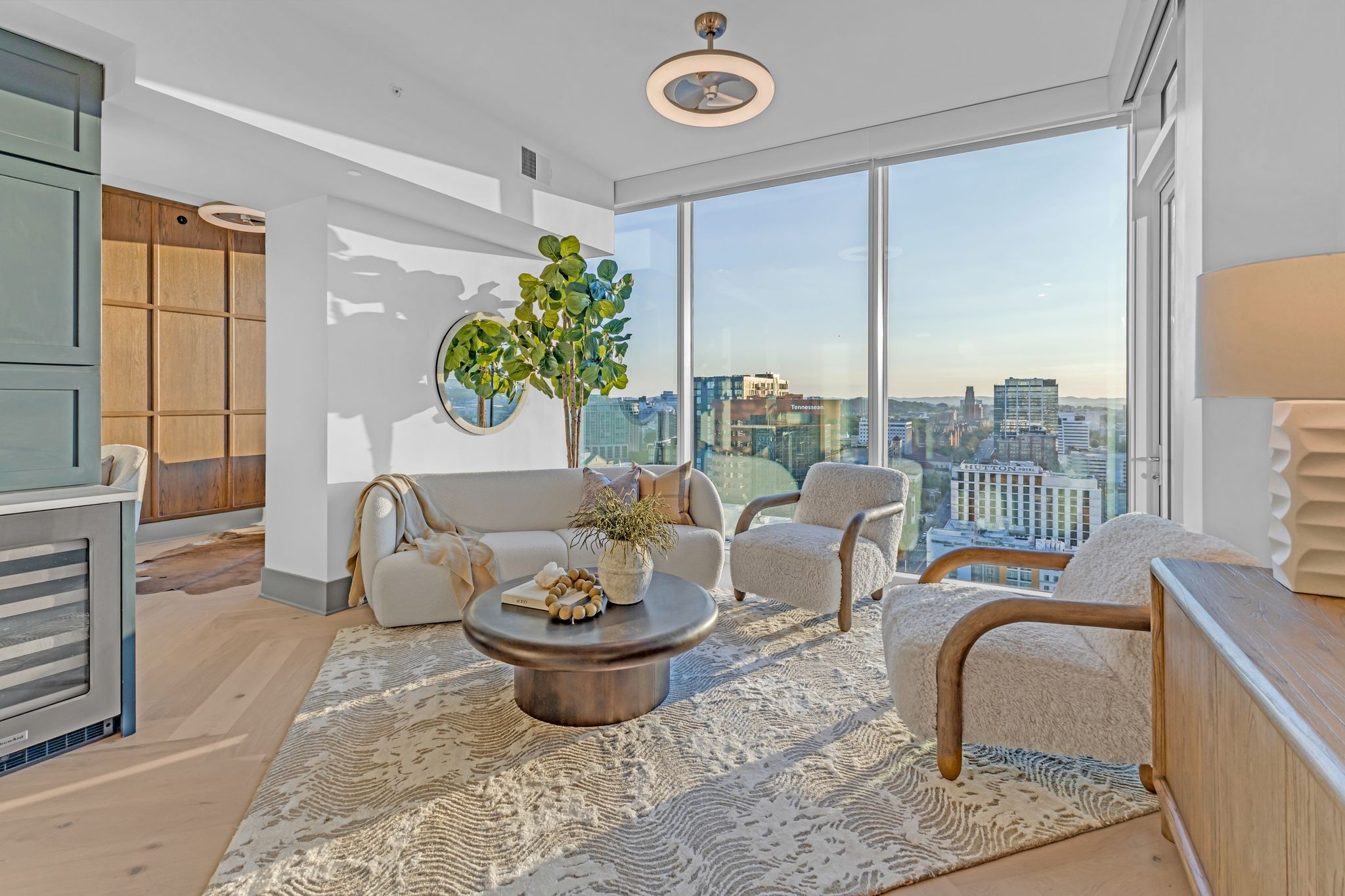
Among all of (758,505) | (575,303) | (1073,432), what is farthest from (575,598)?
(1073,432)

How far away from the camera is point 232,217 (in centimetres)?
549

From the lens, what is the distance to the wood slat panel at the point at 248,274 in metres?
6.24

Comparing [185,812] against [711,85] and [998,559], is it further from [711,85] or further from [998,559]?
[711,85]

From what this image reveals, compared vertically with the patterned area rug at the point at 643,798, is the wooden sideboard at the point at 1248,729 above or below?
above

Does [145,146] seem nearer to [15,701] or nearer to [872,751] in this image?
[15,701]

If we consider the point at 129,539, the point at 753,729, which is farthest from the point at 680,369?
the point at 129,539

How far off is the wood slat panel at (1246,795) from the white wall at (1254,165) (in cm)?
110

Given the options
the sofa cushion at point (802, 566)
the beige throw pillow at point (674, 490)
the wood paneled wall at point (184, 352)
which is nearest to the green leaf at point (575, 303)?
the beige throw pillow at point (674, 490)

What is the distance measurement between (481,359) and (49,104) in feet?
8.35

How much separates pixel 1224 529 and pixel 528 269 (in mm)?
4596

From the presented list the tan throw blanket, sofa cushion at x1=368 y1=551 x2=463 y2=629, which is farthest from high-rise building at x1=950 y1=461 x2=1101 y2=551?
sofa cushion at x1=368 y1=551 x2=463 y2=629

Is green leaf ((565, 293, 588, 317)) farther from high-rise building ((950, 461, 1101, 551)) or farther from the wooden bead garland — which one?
high-rise building ((950, 461, 1101, 551))

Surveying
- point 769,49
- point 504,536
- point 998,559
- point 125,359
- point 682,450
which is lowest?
point 504,536

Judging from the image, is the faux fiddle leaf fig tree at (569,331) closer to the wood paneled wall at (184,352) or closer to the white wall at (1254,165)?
the wood paneled wall at (184,352)
